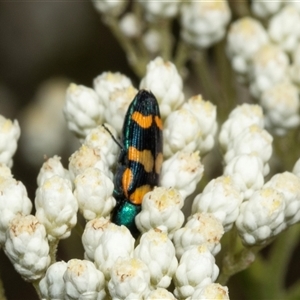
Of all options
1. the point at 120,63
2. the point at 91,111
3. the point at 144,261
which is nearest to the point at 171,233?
the point at 144,261

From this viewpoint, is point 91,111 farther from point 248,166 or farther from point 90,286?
point 90,286

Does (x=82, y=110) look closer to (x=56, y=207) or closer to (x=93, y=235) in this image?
(x=56, y=207)

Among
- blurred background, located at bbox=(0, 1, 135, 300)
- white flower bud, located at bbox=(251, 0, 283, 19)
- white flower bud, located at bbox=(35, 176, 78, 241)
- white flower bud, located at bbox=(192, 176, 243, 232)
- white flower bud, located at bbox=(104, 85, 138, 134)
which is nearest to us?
white flower bud, located at bbox=(35, 176, 78, 241)

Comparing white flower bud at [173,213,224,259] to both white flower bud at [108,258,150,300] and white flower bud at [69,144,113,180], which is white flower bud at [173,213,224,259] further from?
white flower bud at [69,144,113,180]

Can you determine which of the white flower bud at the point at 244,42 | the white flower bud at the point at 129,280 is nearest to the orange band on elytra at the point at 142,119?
the white flower bud at the point at 129,280

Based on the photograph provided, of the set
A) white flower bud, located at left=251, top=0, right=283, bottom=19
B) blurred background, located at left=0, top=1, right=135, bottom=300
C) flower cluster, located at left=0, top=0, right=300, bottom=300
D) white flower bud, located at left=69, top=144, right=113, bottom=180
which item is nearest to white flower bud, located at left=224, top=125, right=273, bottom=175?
flower cluster, located at left=0, top=0, right=300, bottom=300
